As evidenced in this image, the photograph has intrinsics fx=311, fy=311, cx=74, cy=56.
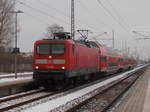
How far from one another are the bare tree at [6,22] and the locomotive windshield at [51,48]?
3178 centimetres

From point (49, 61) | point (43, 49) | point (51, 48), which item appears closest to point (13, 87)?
point (49, 61)

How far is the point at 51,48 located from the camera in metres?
18.7

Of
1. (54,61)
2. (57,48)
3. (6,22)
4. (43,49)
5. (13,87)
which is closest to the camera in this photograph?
(13,87)

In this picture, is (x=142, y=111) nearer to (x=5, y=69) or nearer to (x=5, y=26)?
(x=5, y=69)

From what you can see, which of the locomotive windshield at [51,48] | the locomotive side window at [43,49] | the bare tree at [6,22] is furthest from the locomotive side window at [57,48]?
the bare tree at [6,22]

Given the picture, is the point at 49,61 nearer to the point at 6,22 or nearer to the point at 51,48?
the point at 51,48

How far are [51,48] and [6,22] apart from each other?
33891 millimetres

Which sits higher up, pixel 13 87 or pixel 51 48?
pixel 51 48

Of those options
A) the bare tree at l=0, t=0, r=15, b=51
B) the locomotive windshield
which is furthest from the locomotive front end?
the bare tree at l=0, t=0, r=15, b=51

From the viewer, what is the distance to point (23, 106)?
12.5 metres

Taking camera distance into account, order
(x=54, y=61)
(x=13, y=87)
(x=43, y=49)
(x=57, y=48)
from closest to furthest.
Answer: (x=13, y=87)
(x=54, y=61)
(x=57, y=48)
(x=43, y=49)

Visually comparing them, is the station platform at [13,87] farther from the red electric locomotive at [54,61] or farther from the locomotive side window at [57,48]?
the locomotive side window at [57,48]

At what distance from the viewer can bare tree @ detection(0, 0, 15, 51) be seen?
49781 millimetres

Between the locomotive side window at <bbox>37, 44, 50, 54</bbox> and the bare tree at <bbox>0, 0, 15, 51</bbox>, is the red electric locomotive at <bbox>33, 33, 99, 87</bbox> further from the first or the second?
the bare tree at <bbox>0, 0, 15, 51</bbox>
